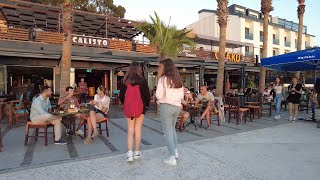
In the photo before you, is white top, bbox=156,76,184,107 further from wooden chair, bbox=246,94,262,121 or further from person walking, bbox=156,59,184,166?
wooden chair, bbox=246,94,262,121

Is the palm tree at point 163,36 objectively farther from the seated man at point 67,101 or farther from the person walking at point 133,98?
the person walking at point 133,98

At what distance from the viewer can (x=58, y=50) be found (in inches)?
554

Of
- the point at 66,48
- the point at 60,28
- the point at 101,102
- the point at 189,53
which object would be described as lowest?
the point at 101,102

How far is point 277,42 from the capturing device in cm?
4028

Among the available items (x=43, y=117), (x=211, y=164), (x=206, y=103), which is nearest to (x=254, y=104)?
(x=206, y=103)

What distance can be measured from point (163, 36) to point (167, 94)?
6545 millimetres

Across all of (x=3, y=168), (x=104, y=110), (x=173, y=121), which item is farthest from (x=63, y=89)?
(x=173, y=121)

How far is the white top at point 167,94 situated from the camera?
408 centimetres

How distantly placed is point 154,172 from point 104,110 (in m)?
2.95

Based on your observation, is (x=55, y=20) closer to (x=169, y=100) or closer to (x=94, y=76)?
(x=94, y=76)

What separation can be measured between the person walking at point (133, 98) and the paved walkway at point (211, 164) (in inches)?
18.1

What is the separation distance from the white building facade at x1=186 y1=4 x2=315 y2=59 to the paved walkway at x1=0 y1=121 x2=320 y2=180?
1035 inches

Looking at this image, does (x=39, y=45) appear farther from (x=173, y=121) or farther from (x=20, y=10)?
(x=173, y=121)

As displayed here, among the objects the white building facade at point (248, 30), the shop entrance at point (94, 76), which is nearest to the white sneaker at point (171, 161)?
the shop entrance at point (94, 76)
